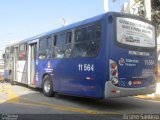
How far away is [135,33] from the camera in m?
12.1

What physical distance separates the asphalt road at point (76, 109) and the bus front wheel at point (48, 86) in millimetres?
344

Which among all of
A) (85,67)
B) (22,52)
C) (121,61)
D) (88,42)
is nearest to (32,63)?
(22,52)

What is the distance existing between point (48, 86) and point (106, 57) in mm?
5109

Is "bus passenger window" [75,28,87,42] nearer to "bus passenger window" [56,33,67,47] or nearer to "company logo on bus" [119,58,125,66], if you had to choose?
"bus passenger window" [56,33,67,47]

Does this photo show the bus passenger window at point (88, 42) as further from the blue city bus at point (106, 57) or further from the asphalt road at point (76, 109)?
the asphalt road at point (76, 109)

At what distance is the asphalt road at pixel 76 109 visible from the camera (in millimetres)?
10430

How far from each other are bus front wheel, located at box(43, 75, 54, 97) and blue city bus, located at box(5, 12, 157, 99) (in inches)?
20.8

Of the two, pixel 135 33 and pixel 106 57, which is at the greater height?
pixel 135 33

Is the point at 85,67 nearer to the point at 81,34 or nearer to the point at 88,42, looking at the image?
the point at 88,42

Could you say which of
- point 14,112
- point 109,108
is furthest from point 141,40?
point 14,112

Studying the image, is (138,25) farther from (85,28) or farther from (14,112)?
(14,112)

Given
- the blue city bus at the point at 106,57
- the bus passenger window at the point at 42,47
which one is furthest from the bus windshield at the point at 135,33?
the bus passenger window at the point at 42,47

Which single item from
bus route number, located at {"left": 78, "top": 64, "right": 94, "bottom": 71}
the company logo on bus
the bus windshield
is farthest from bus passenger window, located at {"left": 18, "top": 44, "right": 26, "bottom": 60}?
the company logo on bus

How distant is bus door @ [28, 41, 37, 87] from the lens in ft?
58.1
